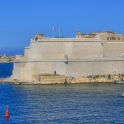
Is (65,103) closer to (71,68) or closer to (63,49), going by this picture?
(71,68)

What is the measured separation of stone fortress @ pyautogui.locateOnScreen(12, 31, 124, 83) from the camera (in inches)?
1582

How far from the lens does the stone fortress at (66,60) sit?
40.2 meters

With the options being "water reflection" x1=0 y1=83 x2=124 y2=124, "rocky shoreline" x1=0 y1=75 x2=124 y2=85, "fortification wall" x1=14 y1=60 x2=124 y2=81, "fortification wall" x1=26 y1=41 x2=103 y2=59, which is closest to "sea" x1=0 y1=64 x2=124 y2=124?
"water reflection" x1=0 y1=83 x2=124 y2=124

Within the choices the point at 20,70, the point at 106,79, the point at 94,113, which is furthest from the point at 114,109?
the point at 20,70

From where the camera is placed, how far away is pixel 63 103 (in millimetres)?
28203

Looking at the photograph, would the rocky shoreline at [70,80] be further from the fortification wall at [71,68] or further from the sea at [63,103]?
the sea at [63,103]

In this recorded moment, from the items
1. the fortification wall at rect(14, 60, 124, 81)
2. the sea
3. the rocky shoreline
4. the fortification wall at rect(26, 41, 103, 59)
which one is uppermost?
the fortification wall at rect(26, 41, 103, 59)

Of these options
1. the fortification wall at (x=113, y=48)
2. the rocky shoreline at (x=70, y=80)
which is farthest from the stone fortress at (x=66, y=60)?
the fortification wall at (x=113, y=48)

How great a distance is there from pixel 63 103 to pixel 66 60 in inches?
466

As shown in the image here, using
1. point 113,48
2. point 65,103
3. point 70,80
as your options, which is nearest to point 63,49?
point 70,80

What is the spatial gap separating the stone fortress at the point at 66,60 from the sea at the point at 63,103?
2.43 m

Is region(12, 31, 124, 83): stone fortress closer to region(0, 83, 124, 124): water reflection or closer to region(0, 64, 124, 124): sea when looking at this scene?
region(0, 64, 124, 124): sea

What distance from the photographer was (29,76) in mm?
41250

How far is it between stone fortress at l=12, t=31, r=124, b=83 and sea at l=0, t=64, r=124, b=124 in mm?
2426
